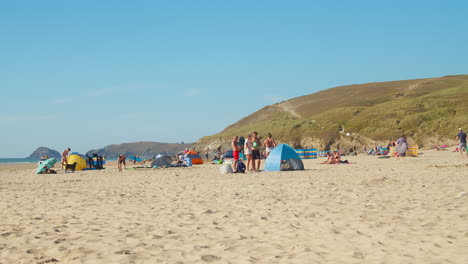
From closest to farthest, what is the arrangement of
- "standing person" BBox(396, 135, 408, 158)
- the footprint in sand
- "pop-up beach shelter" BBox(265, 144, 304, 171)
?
the footprint in sand, "pop-up beach shelter" BBox(265, 144, 304, 171), "standing person" BBox(396, 135, 408, 158)

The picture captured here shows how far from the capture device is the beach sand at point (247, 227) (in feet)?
17.2

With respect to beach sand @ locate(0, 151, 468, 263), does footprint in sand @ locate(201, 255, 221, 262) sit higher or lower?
lower

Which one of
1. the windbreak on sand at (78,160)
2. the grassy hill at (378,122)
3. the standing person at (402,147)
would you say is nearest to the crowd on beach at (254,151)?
the standing person at (402,147)

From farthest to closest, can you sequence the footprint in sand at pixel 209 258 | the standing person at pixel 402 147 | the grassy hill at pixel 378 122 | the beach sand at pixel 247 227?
1. the grassy hill at pixel 378 122
2. the standing person at pixel 402 147
3. the beach sand at pixel 247 227
4. the footprint in sand at pixel 209 258

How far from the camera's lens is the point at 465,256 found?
4.89m

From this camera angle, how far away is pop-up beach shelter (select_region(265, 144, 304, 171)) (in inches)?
765

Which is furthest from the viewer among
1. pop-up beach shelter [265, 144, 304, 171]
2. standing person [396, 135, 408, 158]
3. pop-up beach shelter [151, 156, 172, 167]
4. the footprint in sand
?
pop-up beach shelter [151, 156, 172, 167]

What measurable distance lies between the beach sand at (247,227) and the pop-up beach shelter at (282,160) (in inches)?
325

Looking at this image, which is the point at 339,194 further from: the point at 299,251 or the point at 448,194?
the point at 299,251

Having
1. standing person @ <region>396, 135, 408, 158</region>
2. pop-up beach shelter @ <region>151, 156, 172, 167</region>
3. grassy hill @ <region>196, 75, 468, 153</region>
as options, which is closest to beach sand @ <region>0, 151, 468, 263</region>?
standing person @ <region>396, 135, 408, 158</region>

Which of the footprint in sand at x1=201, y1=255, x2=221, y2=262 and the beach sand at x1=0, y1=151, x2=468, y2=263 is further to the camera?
the beach sand at x1=0, y1=151, x2=468, y2=263

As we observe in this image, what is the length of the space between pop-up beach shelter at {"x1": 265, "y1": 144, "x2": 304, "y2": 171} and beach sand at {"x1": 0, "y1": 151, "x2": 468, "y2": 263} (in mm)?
8267

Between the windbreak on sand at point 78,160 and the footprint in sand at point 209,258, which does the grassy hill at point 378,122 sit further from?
the footprint in sand at point 209,258

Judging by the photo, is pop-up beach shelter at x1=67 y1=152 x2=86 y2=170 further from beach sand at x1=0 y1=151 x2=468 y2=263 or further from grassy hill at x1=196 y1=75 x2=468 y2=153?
grassy hill at x1=196 y1=75 x2=468 y2=153
